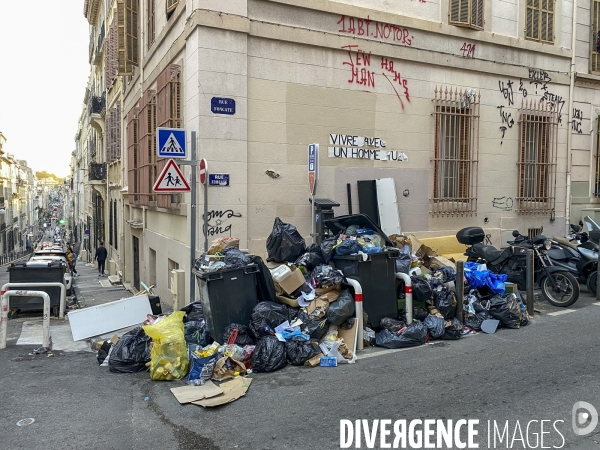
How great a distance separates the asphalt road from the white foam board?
2.39ft

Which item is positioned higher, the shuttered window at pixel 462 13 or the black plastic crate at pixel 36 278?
the shuttered window at pixel 462 13

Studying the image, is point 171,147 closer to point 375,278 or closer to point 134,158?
point 375,278

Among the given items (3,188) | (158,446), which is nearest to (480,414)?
(158,446)

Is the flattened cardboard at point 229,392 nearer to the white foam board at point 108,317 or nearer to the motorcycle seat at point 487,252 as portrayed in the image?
the white foam board at point 108,317

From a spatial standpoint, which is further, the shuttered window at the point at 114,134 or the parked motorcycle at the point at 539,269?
the shuttered window at the point at 114,134

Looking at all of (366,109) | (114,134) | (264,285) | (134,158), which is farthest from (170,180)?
(114,134)

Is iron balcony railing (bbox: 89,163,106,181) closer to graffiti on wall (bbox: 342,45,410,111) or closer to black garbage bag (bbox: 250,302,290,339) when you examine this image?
graffiti on wall (bbox: 342,45,410,111)

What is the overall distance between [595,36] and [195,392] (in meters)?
13.2

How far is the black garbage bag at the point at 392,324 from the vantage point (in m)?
6.95

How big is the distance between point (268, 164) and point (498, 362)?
16.6 feet

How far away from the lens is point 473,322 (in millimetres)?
7473

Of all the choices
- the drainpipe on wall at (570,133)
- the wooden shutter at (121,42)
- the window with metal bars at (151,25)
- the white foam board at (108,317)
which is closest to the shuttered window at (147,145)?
the window with metal bars at (151,25)

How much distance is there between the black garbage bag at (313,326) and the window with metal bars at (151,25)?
28.7ft

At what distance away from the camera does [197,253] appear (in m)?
9.04
